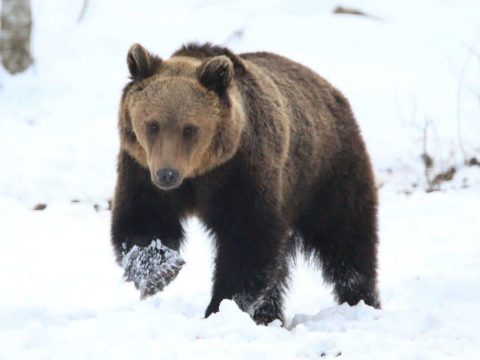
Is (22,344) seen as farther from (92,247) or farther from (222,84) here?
(92,247)

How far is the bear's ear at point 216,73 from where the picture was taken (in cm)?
639

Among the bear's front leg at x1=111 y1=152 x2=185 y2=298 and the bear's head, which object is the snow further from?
the bear's head

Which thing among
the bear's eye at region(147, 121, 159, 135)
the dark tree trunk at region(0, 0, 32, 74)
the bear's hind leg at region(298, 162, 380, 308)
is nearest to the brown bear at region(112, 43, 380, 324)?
the bear's eye at region(147, 121, 159, 135)

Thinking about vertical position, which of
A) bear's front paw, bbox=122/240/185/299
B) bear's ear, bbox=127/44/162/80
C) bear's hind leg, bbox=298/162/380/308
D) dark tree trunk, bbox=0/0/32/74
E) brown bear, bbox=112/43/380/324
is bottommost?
dark tree trunk, bbox=0/0/32/74

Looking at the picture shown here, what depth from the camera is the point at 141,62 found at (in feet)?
21.2

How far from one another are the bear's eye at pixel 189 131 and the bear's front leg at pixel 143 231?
0.41 metres

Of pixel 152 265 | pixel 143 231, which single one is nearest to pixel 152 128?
pixel 143 231

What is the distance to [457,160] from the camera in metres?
13.9

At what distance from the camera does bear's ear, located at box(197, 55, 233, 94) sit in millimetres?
6387

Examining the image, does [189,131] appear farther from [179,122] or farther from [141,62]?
[141,62]

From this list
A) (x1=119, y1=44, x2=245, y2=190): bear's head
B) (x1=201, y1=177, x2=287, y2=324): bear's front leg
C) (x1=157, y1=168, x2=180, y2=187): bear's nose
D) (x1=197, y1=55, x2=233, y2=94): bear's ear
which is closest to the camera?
(x1=157, y1=168, x2=180, y2=187): bear's nose

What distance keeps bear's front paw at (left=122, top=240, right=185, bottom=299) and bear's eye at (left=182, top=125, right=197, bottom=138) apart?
72 centimetres

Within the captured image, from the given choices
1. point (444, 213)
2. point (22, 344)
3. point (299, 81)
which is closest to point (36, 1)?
point (444, 213)

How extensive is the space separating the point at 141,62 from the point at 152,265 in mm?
1213
